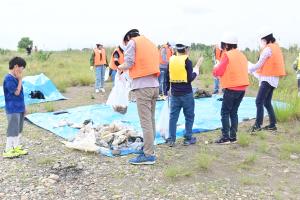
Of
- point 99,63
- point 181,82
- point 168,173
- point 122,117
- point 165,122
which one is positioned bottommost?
point 168,173

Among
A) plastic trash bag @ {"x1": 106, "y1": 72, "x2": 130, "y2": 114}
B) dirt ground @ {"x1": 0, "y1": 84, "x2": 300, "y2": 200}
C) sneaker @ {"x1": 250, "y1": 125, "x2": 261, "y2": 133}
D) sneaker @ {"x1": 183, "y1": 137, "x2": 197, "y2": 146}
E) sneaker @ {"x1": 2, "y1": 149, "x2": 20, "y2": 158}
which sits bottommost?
dirt ground @ {"x1": 0, "y1": 84, "x2": 300, "y2": 200}

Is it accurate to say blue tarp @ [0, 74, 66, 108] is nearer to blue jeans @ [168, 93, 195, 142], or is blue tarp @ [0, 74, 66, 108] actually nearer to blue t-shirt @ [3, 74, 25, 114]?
blue t-shirt @ [3, 74, 25, 114]

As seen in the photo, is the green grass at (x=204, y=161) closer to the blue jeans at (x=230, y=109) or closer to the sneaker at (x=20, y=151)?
the blue jeans at (x=230, y=109)

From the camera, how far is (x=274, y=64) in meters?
6.73

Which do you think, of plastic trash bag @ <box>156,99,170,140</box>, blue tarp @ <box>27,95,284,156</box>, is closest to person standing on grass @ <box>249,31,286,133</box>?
blue tarp @ <box>27,95,284,156</box>

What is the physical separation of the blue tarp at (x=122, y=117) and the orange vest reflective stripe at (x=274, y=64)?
55.3 inches

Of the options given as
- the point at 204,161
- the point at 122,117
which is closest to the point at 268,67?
the point at 204,161

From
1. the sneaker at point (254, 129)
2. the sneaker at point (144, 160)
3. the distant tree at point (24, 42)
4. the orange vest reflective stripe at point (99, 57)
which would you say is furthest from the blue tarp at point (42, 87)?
the distant tree at point (24, 42)

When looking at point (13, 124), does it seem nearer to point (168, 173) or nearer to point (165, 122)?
point (165, 122)

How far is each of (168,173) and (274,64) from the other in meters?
2.87

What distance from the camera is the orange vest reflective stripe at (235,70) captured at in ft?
19.7

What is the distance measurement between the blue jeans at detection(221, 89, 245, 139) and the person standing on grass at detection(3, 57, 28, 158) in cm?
283

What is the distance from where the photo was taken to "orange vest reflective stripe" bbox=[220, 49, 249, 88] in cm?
600

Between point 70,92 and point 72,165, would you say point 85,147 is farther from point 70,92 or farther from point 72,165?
point 70,92
